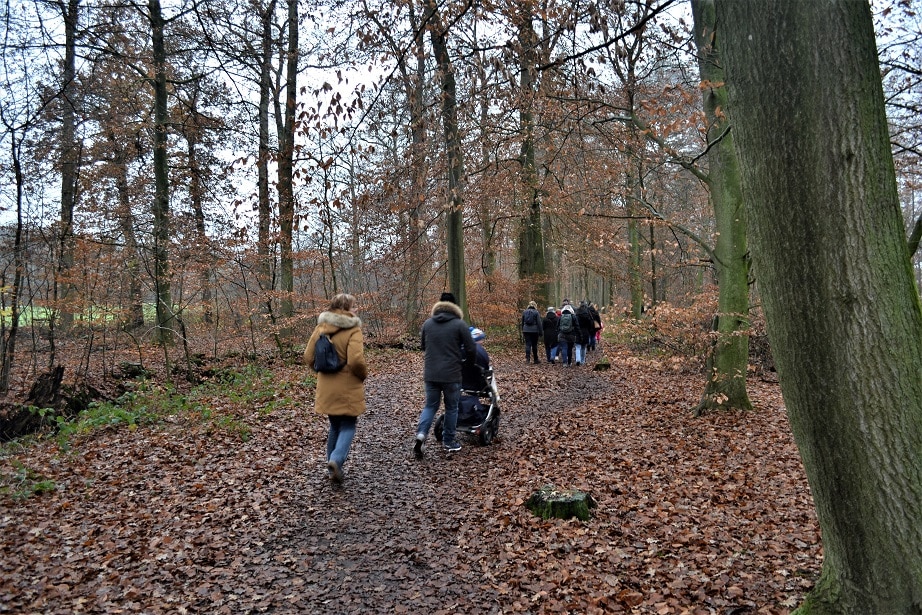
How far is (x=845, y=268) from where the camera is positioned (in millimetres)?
2186

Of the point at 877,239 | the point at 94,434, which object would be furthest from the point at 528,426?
the point at 877,239

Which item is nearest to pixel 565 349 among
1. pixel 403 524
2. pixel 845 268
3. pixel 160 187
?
pixel 403 524

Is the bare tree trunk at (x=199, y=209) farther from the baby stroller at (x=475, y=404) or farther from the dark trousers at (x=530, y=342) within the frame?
the dark trousers at (x=530, y=342)

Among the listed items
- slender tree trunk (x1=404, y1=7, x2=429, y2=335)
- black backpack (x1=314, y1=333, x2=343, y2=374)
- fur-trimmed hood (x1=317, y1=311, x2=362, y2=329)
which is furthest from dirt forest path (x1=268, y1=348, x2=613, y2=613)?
slender tree trunk (x1=404, y1=7, x2=429, y2=335)

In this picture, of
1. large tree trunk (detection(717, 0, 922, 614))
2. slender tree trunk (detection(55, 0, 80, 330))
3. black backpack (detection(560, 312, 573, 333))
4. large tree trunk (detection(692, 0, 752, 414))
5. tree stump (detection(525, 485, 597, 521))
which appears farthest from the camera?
black backpack (detection(560, 312, 573, 333))

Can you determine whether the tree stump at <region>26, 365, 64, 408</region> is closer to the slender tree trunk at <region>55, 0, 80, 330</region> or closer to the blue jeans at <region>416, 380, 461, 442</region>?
the slender tree trunk at <region>55, 0, 80, 330</region>

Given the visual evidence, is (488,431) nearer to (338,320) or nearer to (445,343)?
(445,343)

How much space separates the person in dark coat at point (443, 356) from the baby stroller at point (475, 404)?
39 cm

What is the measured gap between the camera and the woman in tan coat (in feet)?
18.6

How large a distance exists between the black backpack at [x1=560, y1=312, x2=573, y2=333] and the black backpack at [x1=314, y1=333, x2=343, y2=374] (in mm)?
10314

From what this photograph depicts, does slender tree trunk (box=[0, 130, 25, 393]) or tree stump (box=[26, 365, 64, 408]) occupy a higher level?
slender tree trunk (box=[0, 130, 25, 393])

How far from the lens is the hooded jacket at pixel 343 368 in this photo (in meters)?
5.67

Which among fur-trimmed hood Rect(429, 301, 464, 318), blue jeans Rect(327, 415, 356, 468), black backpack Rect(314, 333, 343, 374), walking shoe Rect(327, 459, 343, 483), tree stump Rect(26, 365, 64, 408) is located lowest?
walking shoe Rect(327, 459, 343, 483)

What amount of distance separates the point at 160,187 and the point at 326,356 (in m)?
11.2
